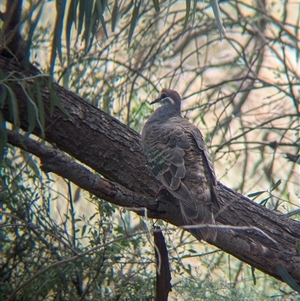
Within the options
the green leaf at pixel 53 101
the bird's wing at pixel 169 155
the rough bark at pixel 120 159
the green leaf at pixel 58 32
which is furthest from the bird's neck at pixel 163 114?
the green leaf at pixel 58 32

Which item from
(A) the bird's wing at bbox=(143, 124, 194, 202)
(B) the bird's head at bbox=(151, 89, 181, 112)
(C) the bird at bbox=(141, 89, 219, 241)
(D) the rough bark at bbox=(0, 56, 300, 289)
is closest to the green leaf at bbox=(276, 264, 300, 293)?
(D) the rough bark at bbox=(0, 56, 300, 289)

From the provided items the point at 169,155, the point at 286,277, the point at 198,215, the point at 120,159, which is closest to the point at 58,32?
the point at 120,159

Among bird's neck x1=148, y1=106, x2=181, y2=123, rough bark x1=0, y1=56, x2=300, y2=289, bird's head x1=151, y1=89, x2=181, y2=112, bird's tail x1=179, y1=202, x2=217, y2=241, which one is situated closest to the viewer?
bird's tail x1=179, y1=202, x2=217, y2=241

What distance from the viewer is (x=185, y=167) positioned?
3.33 metres

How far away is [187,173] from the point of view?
130 inches

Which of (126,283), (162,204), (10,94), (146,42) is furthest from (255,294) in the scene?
(146,42)

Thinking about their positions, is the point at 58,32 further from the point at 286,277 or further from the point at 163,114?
the point at 286,277

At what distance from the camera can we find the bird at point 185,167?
307cm

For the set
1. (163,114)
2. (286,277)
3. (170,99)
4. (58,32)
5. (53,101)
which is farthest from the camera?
(170,99)

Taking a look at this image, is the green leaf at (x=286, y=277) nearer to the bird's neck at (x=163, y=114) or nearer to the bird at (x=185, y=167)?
the bird at (x=185, y=167)

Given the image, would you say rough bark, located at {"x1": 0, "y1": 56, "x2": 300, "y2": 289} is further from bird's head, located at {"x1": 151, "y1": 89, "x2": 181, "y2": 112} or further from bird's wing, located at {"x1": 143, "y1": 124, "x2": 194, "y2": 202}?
bird's head, located at {"x1": 151, "y1": 89, "x2": 181, "y2": 112}

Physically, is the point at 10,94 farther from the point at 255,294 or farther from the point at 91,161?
the point at 255,294

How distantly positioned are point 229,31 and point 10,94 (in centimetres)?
260

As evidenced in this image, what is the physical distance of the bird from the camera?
121 inches
